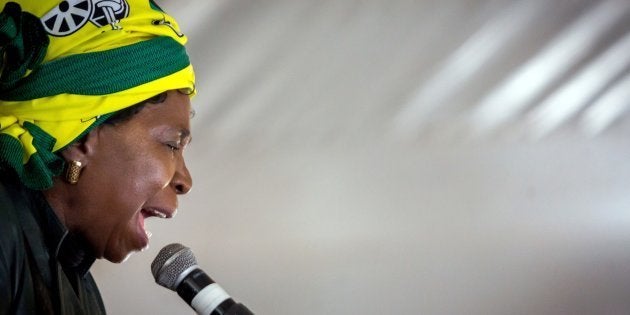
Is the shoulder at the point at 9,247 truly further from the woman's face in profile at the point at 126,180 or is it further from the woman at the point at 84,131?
the woman's face in profile at the point at 126,180

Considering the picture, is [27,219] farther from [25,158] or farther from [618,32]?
[618,32]

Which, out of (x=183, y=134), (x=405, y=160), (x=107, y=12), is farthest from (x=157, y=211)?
(x=405, y=160)

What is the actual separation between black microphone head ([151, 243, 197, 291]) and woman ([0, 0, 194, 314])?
108 mm

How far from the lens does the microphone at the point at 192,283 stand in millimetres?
1059

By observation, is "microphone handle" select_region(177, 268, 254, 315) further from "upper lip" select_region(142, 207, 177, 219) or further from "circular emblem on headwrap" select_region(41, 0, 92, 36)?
"circular emblem on headwrap" select_region(41, 0, 92, 36)

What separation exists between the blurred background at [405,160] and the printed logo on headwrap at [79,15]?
2.43 ft

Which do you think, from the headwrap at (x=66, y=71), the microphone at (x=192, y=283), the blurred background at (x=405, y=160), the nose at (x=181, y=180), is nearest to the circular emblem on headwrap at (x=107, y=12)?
the headwrap at (x=66, y=71)

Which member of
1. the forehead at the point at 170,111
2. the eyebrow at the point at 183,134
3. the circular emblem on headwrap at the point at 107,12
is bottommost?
the eyebrow at the point at 183,134

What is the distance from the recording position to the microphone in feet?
3.47

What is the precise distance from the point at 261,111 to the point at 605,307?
1536mm

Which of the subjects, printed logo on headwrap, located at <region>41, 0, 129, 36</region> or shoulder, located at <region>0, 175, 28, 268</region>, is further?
printed logo on headwrap, located at <region>41, 0, 129, 36</region>

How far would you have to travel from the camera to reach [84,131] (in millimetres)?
1192

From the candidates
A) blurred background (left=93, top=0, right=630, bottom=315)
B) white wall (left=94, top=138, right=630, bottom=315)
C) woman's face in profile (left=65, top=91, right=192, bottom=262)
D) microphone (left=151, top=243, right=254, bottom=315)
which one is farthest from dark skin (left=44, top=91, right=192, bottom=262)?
white wall (left=94, top=138, right=630, bottom=315)

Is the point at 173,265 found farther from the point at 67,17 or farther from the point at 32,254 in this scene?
the point at 67,17
